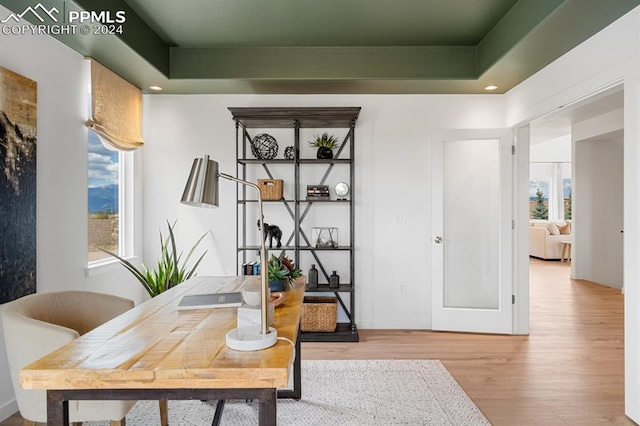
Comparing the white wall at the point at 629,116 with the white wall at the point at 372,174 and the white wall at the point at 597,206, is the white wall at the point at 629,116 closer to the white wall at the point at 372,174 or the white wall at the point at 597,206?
the white wall at the point at 372,174

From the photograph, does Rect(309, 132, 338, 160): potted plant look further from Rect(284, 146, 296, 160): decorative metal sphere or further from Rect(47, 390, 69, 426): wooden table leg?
Rect(47, 390, 69, 426): wooden table leg

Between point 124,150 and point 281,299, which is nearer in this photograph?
point 281,299

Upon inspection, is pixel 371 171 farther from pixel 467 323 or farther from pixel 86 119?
pixel 86 119

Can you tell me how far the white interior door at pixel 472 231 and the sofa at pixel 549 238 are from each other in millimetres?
6272

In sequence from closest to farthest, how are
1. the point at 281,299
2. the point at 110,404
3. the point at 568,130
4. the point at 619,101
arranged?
the point at 110,404
the point at 281,299
the point at 619,101
the point at 568,130

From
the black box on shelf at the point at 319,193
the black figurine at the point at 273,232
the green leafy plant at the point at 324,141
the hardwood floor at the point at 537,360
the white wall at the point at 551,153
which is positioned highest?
the white wall at the point at 551,153

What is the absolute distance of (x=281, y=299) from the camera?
1.76m

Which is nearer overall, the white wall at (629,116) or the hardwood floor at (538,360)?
the white wall at (629,116)

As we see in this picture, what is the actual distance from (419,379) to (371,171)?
206 centimetres

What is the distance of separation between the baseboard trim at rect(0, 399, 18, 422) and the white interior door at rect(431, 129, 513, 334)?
3.41 m

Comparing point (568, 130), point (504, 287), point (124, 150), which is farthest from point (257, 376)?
point (568, 130)

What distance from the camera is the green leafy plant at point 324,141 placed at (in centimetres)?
386

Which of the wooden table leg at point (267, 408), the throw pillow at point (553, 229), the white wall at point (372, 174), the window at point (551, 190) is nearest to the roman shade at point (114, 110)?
the white wall at point (372, 174)

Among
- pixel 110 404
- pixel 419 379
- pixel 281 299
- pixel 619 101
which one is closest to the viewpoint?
pixel 110 404
